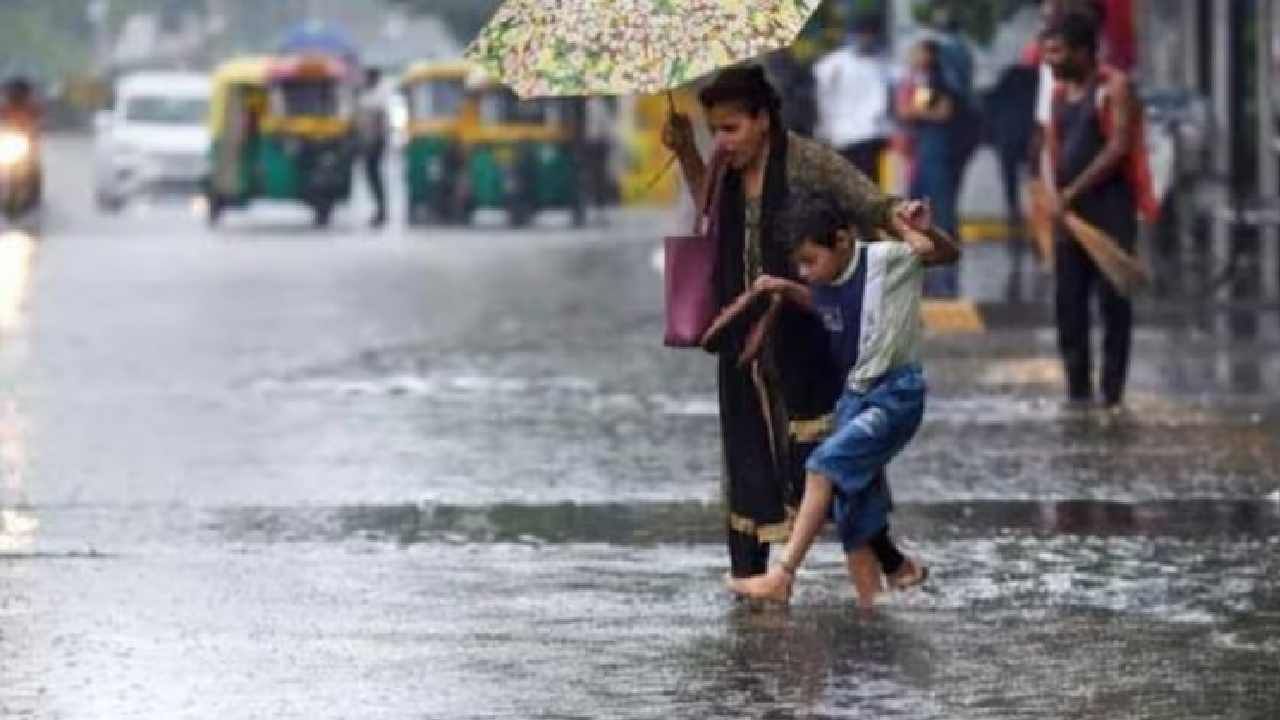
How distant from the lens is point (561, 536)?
1216 cm

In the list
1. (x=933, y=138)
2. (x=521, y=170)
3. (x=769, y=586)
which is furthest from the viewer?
(x=521, y=170)

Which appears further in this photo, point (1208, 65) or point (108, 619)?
point (1208, 65)

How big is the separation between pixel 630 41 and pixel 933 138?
44.4 ft

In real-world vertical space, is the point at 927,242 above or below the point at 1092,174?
above

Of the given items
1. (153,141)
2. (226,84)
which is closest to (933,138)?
(226,84)

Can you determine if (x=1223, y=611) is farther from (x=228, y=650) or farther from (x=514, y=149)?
(x=514, y=149)

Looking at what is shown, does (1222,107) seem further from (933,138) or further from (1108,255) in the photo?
(1108,255)

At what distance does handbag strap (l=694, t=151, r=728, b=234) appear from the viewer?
10453 mm

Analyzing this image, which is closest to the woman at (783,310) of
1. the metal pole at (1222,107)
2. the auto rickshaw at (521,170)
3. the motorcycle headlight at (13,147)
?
the metal pole at (1222,107)

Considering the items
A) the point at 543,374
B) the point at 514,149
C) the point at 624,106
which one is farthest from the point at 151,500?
the point at 624,106

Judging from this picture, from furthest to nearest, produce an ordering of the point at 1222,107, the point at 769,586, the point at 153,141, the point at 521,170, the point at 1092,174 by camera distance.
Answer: the point at 153,141
the point at 521,170
the point at 1222,107
the point at 1092,174
the point at 769,586

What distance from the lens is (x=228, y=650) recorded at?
9.78 meters

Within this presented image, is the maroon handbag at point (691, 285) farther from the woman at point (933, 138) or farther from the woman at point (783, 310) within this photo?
the woman at point (933, 138)

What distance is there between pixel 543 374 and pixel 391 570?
285 inches
